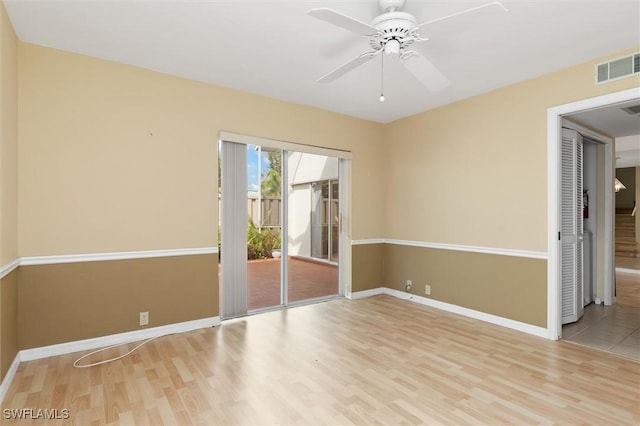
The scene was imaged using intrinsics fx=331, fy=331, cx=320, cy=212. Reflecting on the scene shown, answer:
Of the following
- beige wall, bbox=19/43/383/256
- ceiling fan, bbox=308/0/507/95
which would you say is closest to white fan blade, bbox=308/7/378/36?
ceiling fan, bbox=308/0/507/95

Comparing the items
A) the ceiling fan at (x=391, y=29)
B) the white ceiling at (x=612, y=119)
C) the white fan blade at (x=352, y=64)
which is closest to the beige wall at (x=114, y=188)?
the white fan blade at (x=352, y=64)

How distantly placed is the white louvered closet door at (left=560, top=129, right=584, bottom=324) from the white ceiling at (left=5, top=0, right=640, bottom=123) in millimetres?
1029

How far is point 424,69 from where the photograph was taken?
2564 millimetres

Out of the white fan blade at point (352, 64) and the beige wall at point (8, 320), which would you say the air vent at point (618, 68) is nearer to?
the white fan blade at point (352, 64)

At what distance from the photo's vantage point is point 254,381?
2.51 meters

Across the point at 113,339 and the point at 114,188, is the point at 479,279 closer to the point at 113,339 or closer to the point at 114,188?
the point at 113,339

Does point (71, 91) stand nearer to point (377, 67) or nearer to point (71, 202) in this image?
point (71, 202)

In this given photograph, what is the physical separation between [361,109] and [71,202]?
3.55m

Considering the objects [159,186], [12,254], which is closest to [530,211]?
[159,186]

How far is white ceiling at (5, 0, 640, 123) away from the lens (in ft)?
7.70

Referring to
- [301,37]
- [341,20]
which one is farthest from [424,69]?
[301,37]

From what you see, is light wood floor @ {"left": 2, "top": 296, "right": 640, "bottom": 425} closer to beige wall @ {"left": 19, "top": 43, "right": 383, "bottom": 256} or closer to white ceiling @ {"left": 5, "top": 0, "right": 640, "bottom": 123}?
beige wall @ {"left": 19, "top": 43, "right": 383, "bottom": 256}

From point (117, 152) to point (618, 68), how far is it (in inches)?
186

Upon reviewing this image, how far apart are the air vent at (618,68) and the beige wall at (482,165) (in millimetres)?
55
